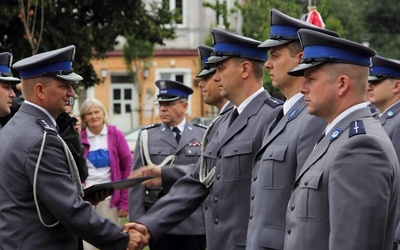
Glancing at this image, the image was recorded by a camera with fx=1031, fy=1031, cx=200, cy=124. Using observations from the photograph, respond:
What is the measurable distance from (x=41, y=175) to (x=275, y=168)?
1.51 m

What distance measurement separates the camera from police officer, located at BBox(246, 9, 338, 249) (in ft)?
20.2

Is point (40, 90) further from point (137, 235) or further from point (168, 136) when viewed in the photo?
point (168, 136)

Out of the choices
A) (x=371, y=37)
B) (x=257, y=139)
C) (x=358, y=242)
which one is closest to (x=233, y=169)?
(x=257, y=139)

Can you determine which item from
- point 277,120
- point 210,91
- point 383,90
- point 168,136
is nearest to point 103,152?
point 168,136

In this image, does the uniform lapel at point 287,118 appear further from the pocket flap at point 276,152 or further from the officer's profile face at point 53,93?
the officer's profile face at point 53,93

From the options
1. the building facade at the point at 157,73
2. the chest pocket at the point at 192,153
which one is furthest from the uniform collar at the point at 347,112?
the building facade at the point at 157,73

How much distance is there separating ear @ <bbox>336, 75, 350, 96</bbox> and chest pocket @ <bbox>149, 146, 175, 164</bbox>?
212 inches

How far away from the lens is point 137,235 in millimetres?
7695

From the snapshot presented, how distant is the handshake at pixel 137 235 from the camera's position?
7.57 meters

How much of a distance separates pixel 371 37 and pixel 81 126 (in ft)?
128

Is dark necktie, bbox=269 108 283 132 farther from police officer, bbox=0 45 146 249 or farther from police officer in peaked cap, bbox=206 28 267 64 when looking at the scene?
police officer, bbox=0 45 146 249

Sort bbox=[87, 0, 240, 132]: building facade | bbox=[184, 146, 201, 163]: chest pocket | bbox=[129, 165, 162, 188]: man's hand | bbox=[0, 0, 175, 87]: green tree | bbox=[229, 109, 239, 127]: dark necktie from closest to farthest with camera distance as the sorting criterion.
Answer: bbox=[229, 109, 239, 127]: dark necktie, bbox=[129, 165, 162, 188]: man's hand, bbox=[184, 146, 201, 163]: chest pocket, bbox=[0, 0, 175, 87]: green tree, bbox=[87, 0, 240, 132]: building facade

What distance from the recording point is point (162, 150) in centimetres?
1058

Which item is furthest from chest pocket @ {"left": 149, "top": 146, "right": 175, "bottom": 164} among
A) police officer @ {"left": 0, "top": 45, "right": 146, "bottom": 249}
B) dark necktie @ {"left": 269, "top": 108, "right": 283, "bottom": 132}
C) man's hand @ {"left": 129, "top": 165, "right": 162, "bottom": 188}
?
dark necktie @ {"left": 269, "top": 108, "right": 283, "bottom": 132}
